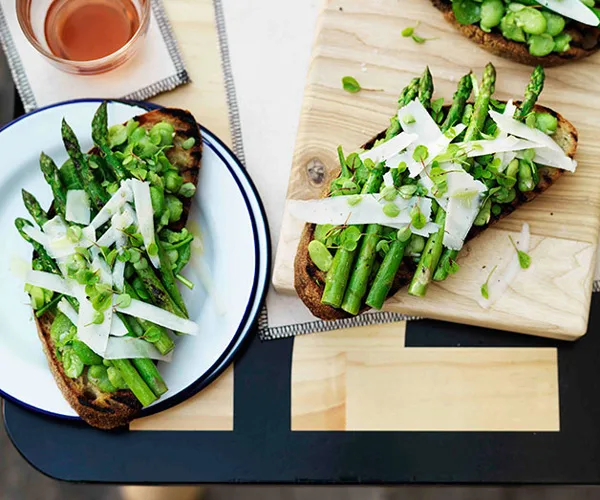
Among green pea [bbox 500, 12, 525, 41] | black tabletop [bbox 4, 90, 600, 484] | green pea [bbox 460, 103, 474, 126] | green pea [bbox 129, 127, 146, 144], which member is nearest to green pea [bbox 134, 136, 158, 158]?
green pea [bbox 129, 127, 146, 144]

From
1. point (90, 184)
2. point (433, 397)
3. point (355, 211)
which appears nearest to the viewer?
point (355, 211)

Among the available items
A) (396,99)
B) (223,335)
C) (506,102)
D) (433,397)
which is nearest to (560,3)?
(506,102)

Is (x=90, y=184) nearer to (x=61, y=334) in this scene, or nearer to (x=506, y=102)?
(x=61, y=334)

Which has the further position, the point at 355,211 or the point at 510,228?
the point at 510,228

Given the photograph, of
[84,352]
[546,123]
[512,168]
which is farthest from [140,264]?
[546,123]

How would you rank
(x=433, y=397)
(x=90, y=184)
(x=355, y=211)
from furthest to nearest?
(x=433, y=397), (x=90, y=184), (x=355, y=211)

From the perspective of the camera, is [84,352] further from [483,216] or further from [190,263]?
[483,216]

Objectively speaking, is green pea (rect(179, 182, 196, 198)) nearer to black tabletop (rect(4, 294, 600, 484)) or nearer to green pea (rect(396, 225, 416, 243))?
black tabletop (rect(4, 294, 600, 484))
